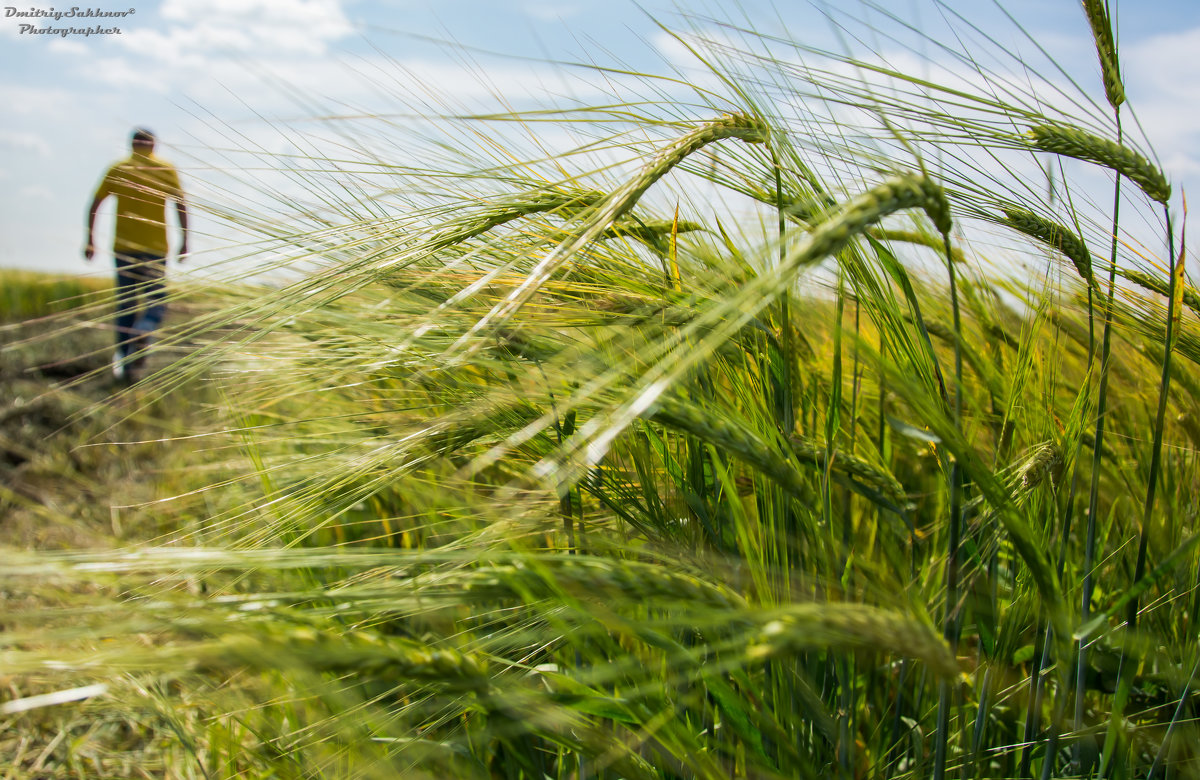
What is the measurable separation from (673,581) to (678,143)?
426mm

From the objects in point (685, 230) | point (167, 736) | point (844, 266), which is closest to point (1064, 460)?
point (844, 266)

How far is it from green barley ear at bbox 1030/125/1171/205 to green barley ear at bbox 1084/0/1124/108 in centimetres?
10

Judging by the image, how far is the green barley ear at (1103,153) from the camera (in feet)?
2.56

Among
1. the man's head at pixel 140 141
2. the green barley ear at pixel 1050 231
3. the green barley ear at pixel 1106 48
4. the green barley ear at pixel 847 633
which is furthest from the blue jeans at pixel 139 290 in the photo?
the green barley ear at pixel 1106 48

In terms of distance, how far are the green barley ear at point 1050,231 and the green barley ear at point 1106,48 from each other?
0.18 m

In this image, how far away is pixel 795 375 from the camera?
3.01 ft

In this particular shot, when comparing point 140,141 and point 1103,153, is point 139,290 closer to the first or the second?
point 140,141

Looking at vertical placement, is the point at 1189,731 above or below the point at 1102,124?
below

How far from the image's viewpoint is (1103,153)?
79cm

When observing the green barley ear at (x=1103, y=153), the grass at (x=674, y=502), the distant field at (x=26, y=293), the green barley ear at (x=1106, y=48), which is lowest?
the distant field at (x=26, y=293)

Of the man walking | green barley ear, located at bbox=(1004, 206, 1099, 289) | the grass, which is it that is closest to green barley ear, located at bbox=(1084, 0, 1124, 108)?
the grass

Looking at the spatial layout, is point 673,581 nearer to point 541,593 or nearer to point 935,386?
point 541,593

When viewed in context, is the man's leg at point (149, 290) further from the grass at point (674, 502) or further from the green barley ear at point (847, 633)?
the green barley ear at point (847, 633)

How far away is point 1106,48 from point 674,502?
732 millimetres
